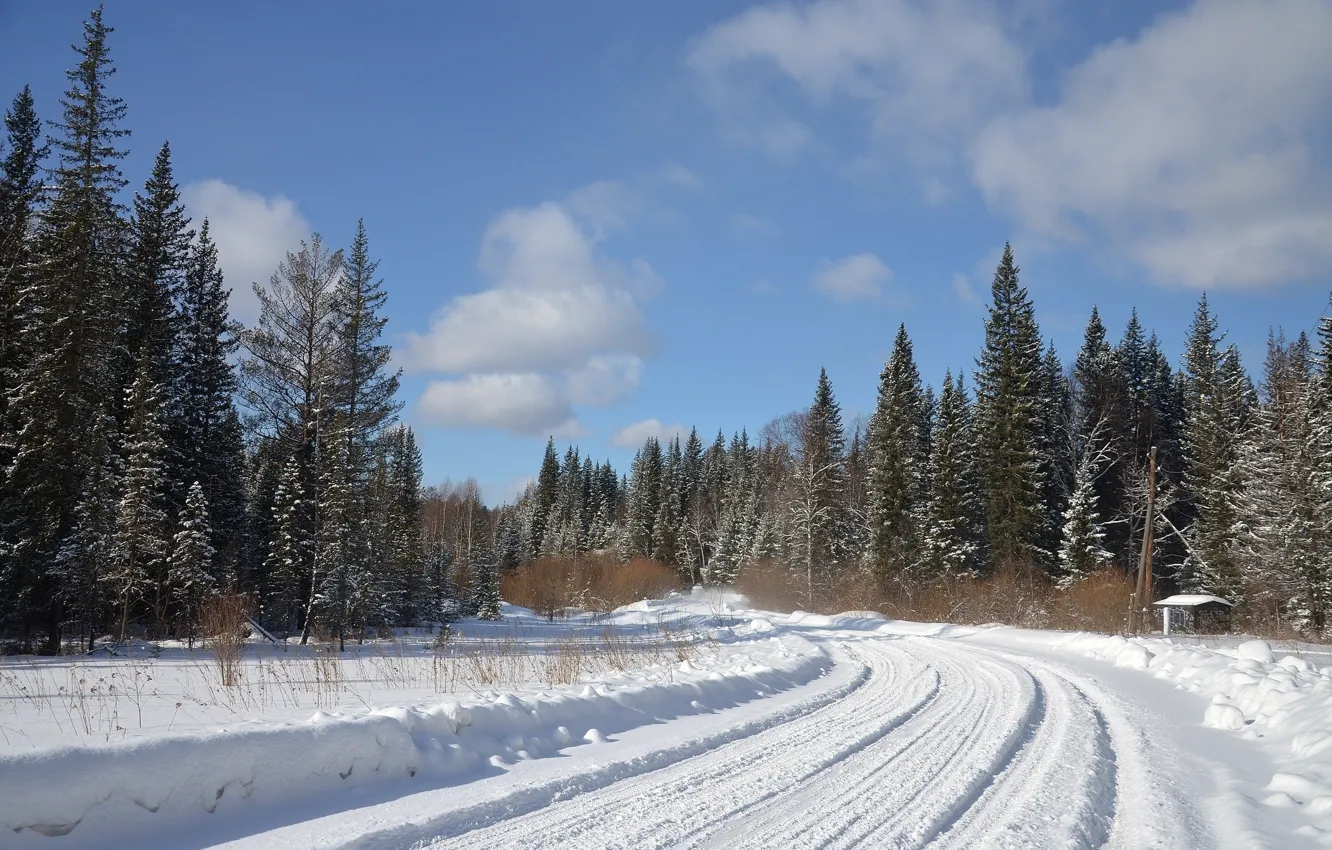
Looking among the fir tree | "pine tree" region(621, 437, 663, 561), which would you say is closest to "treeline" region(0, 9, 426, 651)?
the fir tree

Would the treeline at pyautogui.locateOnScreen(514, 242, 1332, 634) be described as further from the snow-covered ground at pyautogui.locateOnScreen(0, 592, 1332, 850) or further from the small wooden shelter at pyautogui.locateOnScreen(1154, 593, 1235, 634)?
the snow-covered ground at pyautogui.locateOnScreen(0, 592, 1332, 850)

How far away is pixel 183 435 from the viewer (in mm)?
26891

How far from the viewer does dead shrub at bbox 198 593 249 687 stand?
10992mm

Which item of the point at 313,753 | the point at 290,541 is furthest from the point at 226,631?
the point at 290,541

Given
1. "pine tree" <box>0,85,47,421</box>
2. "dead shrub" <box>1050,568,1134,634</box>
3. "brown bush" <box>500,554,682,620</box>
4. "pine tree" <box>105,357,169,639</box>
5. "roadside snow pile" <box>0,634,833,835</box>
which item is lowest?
"brown bush" <box>500,554,682,620</box>

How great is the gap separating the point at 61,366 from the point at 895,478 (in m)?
36.6

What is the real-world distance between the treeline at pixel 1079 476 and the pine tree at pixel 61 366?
3469cm

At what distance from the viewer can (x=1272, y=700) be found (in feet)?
29.1

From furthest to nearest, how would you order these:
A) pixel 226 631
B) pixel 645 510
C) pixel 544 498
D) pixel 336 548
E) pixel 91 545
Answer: pixel 544 498 < pixel 645 510 < pixel 336 548 < pixel 91 545 < pixel 226 631

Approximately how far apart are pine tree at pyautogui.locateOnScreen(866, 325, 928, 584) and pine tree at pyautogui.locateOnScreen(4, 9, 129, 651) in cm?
3506

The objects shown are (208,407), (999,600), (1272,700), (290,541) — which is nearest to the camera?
(1272,700)

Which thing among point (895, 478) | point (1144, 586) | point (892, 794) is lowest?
point (1144, 586)

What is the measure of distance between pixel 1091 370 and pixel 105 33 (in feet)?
154

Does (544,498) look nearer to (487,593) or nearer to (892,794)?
(487,593)
